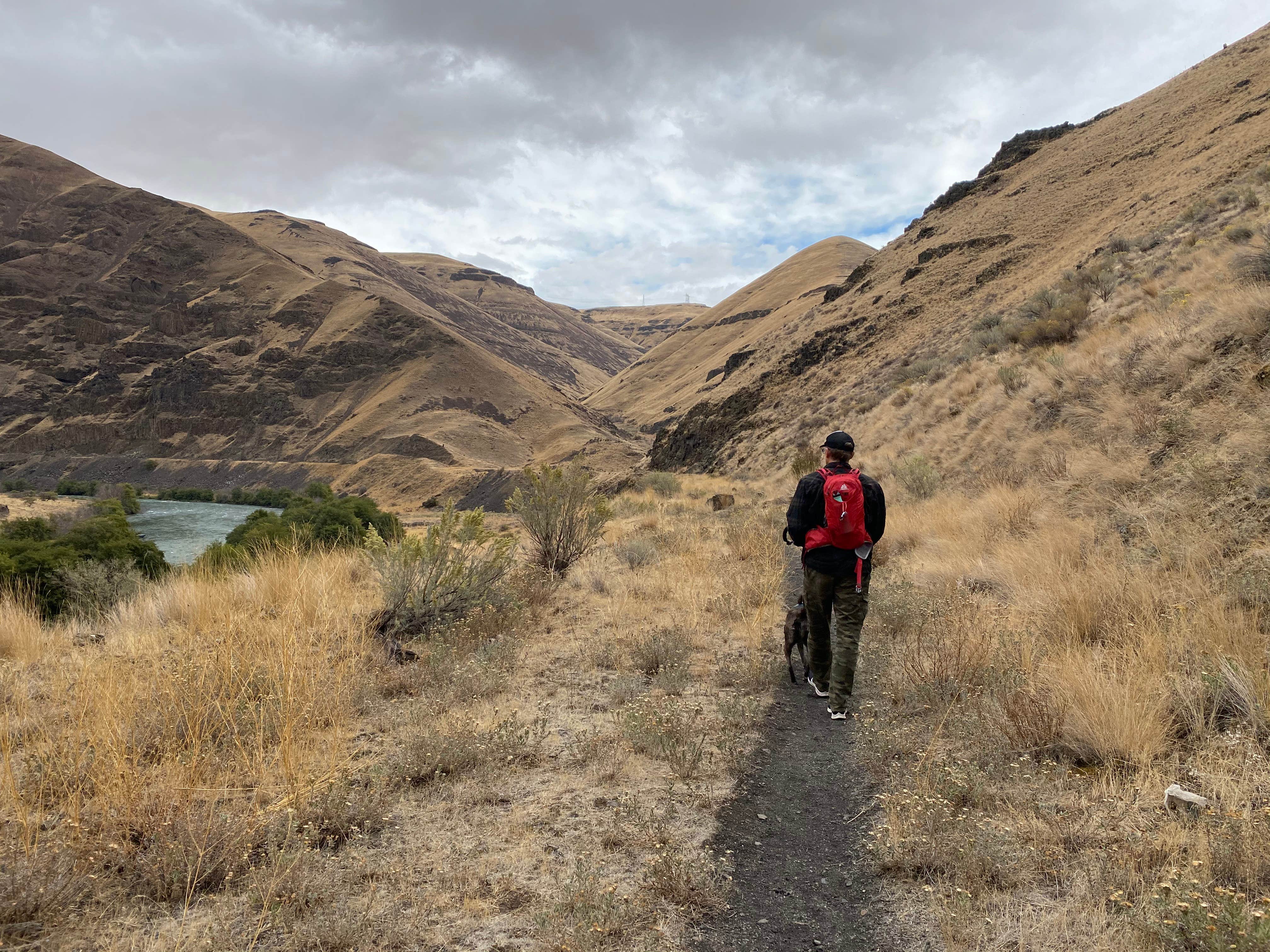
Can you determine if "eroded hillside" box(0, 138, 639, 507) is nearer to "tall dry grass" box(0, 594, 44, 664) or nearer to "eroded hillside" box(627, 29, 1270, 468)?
"eroded hillside" box(627, 29, 1270, 468)

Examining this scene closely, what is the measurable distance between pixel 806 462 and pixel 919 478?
832 centimetres

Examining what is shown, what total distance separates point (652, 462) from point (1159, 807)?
1748 inches

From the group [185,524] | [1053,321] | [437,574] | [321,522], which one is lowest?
[185,524]

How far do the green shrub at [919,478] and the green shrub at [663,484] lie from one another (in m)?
11.1

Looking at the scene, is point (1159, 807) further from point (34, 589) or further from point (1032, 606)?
point (34, 589)

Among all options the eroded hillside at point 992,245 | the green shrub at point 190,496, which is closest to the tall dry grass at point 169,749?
the eroded hillside at point 992,245

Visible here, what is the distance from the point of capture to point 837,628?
189 inches

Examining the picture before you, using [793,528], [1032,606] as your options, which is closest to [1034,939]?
[793,528]

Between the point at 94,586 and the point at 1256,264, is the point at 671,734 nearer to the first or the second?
the point at 94,586

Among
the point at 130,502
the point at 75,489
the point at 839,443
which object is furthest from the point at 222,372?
the point at 839,443

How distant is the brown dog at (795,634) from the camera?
17.5 ft

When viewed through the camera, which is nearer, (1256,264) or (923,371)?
(1256,264)

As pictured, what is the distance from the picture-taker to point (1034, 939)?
6.85 ft

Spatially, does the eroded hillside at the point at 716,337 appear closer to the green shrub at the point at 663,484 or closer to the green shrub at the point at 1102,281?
the green shrub at the point at 663,484
